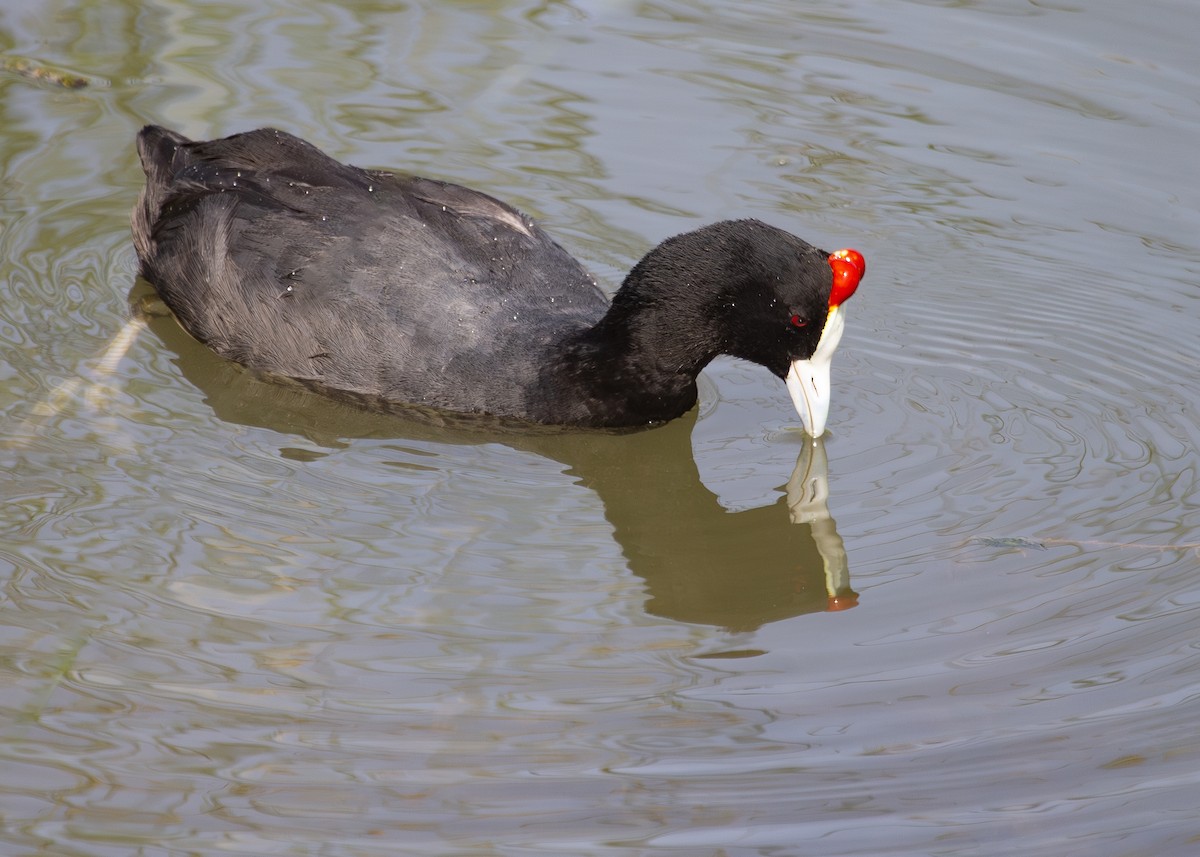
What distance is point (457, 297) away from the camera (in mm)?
5172

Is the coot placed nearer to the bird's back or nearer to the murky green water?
the bird's back

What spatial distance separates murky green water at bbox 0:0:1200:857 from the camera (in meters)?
3.46

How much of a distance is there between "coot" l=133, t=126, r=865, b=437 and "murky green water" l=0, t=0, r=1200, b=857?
16cm

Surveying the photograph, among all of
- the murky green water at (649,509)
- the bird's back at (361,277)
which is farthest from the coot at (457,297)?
the murky green water at (649,509)

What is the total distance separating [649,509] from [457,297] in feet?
3.17

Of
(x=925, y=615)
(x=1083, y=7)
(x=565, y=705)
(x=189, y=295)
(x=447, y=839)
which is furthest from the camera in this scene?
(x=1083, y=7)

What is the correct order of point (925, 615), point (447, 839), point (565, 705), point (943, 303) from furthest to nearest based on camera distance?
1. point (943, 303)
2. point (925, 615)
3. point (565, 705)
4. point (447, 839)

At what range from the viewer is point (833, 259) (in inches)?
188

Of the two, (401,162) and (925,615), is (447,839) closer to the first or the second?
(925,615)

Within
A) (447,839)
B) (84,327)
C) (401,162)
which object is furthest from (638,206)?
(447,839)

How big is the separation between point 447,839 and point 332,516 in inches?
56.0

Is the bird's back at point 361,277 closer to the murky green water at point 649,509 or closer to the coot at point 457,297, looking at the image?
the coot at point 457,297

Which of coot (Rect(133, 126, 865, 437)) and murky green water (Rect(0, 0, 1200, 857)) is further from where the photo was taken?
coot (Rect(133, 126, 865, 437))

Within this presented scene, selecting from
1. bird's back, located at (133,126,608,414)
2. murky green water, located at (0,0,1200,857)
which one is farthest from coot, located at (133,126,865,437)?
murky green water, located at (0,0,1200,857)
